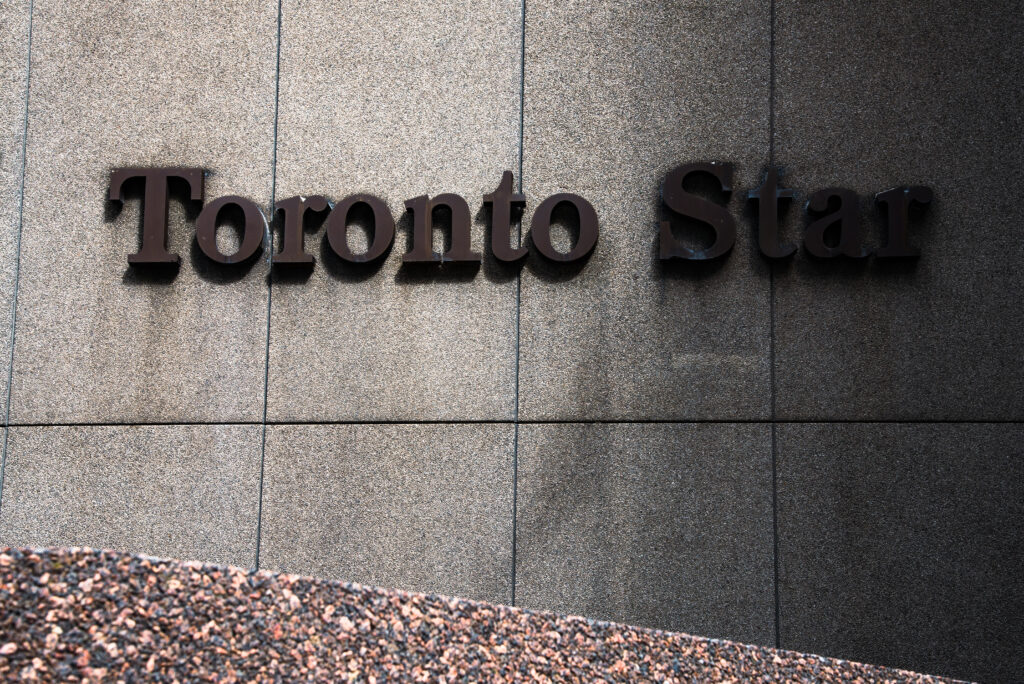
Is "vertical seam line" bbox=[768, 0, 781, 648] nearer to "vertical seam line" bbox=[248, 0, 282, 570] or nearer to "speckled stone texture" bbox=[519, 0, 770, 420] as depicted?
"speckled stone texture" bbox=[519, 0, 770, 420]

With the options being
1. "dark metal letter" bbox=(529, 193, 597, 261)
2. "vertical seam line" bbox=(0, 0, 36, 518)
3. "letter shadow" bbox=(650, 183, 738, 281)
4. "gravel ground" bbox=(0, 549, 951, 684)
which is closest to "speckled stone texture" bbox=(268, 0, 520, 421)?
"dark metal letter" bbox=(529, 193, 597, 261)

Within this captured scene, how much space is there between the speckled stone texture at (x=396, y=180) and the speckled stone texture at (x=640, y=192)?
0.83 feet

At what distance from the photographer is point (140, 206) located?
758cm

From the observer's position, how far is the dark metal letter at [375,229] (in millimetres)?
7265

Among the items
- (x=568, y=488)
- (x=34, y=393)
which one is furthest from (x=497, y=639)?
(x=34, y=393)

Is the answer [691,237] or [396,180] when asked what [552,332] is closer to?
[691,237]

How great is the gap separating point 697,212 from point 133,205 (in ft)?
13.1

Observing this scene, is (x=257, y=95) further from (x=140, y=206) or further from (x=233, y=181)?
(x=140, y=206)

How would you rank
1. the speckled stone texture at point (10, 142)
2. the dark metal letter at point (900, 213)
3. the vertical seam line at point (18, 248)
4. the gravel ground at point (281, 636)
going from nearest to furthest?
the gravel ground at point (281, 636) < the dark metal letter at point (900, 213) < the vertical seam line at point (18, 248) < the speckled stone texture at point (10, 142)

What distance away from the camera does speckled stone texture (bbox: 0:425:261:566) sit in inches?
281

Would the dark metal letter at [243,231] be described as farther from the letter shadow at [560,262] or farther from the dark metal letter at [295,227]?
the letter shadow at [560,262]

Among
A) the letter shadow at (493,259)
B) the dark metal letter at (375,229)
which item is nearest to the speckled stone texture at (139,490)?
the dark metal letter at (375,229)

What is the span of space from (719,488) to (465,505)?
1.67m

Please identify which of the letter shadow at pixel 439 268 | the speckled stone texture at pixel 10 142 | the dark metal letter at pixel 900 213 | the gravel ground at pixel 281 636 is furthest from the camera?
the speckled stone texture at pixel 10 142
